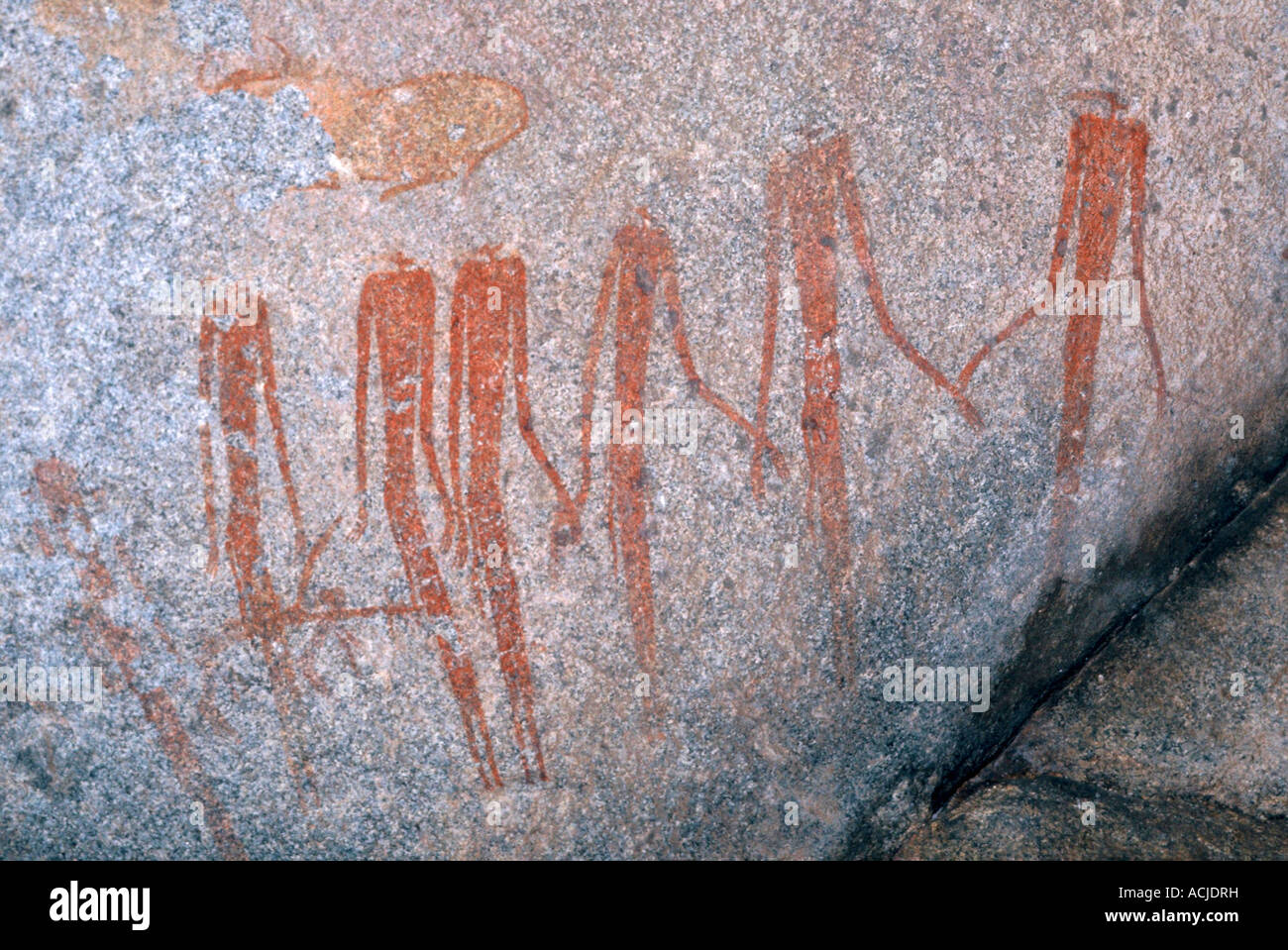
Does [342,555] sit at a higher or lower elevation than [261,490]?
lower

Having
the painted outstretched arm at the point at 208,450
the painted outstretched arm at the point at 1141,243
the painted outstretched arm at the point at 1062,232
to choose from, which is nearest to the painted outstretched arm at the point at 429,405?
the painted outstretched arm at the point at 208,450

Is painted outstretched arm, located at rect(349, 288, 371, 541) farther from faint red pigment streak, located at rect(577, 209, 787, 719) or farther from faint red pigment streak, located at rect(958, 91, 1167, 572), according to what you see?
faint red pigment streak, located at rect(958, 91, 1167, 572)

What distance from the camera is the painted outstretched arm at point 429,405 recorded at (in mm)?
2727

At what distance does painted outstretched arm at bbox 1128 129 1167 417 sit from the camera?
2.96 meters

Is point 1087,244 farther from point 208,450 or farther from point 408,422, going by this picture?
point 208,450

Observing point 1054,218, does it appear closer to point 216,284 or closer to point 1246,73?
point 1246,73

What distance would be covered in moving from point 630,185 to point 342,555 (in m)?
1.23

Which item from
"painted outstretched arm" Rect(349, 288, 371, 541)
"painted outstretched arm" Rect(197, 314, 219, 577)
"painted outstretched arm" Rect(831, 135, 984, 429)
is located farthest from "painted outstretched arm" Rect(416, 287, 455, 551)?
"painted outstretched arm" Rect(831, 135, 984, 429)

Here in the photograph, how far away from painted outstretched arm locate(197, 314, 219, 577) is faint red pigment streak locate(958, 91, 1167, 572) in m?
2.00

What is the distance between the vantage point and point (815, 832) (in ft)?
9.97

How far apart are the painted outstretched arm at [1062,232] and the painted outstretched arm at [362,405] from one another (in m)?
1.61

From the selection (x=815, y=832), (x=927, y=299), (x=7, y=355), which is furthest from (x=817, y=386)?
(x=7, y=355)

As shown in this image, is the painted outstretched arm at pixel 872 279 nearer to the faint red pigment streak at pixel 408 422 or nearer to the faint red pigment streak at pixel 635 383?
the faint red pigment streak at pixel 635 383

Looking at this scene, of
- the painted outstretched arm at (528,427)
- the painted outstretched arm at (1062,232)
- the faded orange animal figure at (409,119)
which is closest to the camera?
the faded orange animal figure at (409,119)
